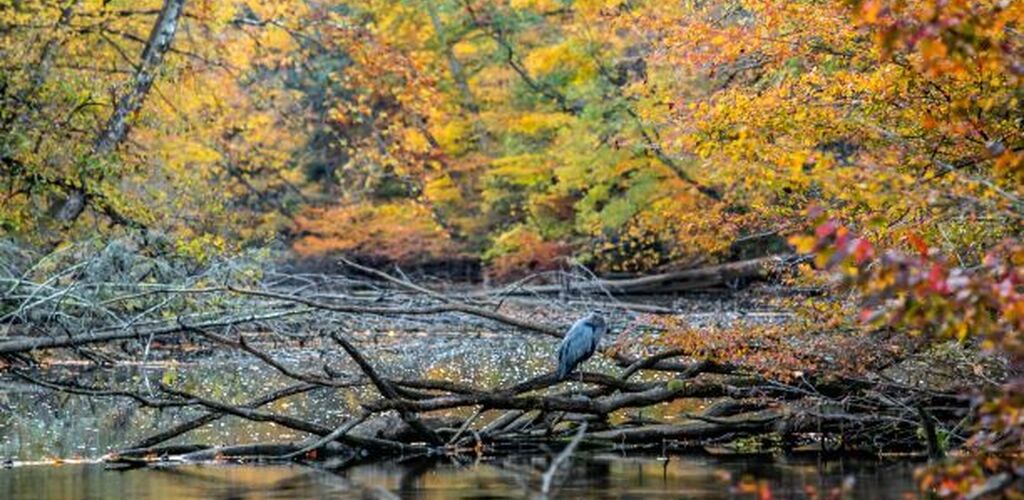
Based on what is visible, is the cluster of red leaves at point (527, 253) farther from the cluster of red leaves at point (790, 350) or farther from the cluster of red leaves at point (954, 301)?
the cluster of red leaves at point (954, 301)

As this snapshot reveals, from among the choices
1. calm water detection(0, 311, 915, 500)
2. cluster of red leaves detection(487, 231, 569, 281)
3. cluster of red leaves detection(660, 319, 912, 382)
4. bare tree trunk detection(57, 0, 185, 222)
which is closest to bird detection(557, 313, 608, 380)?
calm water detection(0, 311, 915, 500)

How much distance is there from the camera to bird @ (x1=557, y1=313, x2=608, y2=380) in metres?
12.4

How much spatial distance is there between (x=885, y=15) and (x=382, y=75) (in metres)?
15.7

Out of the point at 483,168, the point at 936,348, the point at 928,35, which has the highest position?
the point at 483,168

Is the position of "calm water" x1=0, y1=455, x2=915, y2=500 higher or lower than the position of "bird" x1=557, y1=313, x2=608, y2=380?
lower

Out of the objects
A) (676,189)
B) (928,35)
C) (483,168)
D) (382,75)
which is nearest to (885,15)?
(928,35)

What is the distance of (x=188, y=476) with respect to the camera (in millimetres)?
11172

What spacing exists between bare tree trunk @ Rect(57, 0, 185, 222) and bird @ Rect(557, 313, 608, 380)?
1048 cm

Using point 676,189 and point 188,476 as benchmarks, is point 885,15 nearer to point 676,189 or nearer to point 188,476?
point 188,476

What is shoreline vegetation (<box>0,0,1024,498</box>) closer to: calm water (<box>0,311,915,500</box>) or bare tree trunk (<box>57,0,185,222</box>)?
bare tree trunk (<box>57,0,185,222</box>)

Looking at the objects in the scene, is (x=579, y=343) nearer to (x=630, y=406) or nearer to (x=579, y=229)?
(x=630, y=406)

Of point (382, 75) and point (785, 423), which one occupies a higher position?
point (382, 75)

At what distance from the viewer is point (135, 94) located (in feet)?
70.6

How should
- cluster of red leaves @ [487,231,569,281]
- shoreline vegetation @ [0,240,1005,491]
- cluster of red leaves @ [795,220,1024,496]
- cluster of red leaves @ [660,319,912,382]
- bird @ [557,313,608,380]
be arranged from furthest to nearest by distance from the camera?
cluster of red leaves @ [487,231,569,281]
bird @ [557,313,608,380]
shoreline vegetation @ [0,240,1005,491]
cluster of red leaves @ [660,319,912,382]
cluster of red leaves @ [795,220,1024,496]
